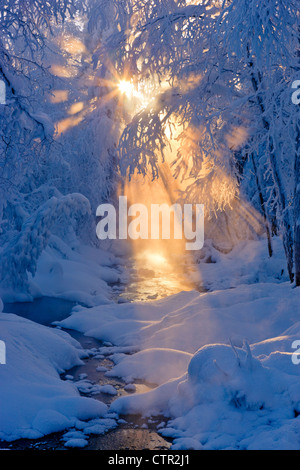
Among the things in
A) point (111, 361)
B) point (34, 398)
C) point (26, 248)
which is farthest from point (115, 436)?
point (26, 248)

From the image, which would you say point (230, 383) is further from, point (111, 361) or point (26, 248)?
point (26, 248)

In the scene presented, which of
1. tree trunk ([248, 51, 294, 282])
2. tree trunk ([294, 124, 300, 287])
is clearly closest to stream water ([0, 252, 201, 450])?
tree trunk ([294, 124, 300, 287])

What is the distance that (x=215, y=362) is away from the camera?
4609 mm

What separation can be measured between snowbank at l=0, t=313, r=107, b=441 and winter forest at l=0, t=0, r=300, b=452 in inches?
0.8

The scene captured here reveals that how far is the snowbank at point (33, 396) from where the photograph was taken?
4652mm

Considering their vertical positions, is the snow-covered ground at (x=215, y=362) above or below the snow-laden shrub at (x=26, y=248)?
below

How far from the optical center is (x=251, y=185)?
21.4 metres

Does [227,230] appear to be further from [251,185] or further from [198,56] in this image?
[198,56]

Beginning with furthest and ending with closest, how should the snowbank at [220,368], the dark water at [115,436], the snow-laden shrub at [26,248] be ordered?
the snow-laden shrub at [26,248], the dark water at [115,436], the snowbank at [220,368]

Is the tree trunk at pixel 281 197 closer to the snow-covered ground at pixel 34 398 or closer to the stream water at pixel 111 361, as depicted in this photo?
the stream water at pixel 111 361

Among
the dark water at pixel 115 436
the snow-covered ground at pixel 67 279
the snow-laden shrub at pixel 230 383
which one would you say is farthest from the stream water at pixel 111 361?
the snow-laden shrub at pixel 230 383

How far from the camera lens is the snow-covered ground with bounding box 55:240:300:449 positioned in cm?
413

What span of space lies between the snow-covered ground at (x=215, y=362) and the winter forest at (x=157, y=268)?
0.02m

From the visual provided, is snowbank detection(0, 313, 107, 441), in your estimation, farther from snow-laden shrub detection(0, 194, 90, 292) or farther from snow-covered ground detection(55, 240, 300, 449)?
snow-laden shrub detection(0, 194, 90, 292)
